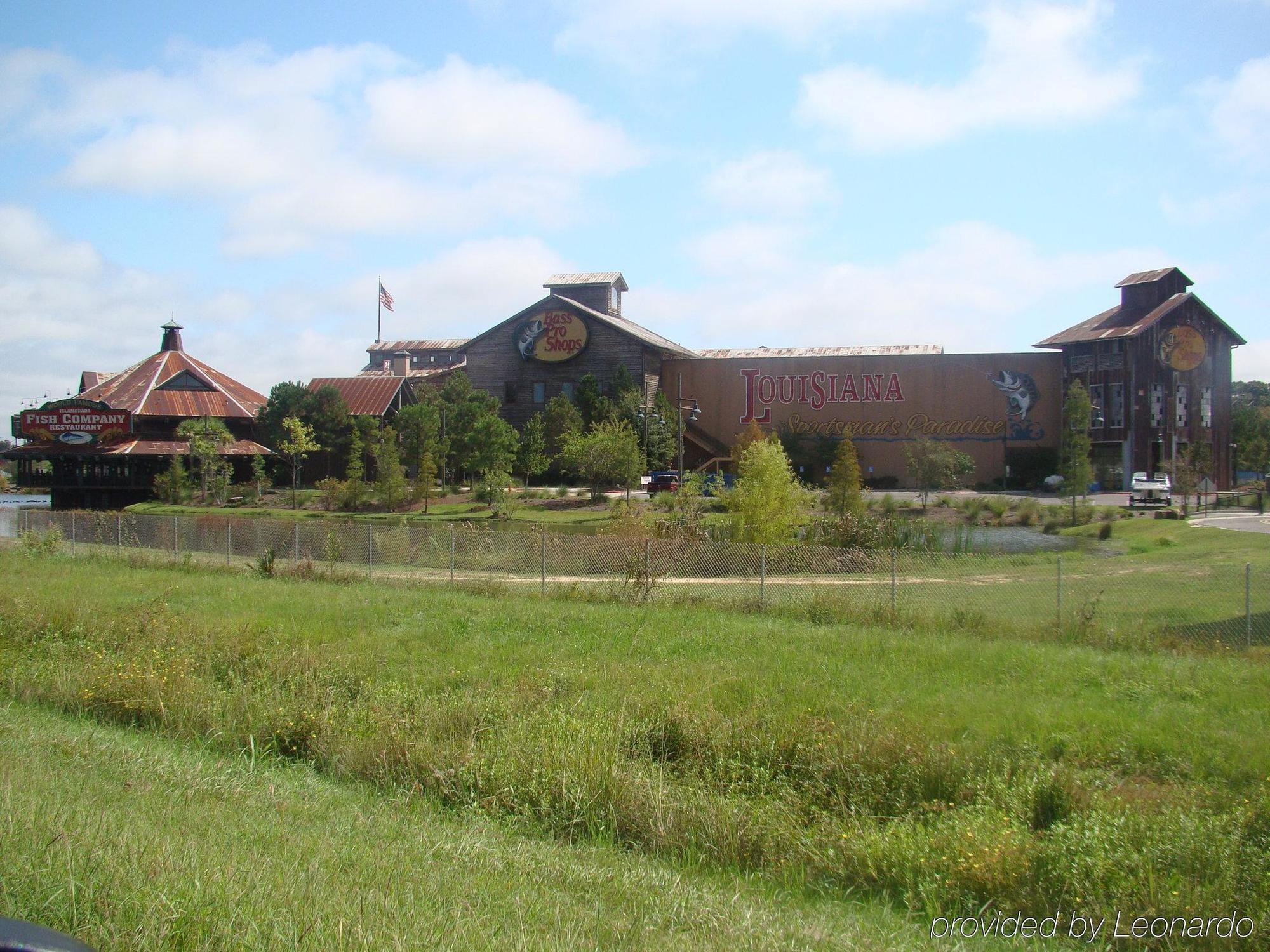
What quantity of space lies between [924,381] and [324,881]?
6340 cm

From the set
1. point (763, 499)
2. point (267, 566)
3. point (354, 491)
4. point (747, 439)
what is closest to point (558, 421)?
point (747, 439)

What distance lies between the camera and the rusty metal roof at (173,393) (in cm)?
6350

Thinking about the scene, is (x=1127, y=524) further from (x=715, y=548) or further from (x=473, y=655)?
(x=473, y=655)

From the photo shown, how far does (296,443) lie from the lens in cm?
5941

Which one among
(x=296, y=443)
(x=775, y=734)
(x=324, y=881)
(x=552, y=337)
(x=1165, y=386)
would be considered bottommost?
(x=775, y=734)

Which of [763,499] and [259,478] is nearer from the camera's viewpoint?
[763,499]

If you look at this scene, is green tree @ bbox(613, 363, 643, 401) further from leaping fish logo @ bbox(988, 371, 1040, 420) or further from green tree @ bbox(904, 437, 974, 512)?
leaping fish logo @ bbox(988, 371, 1040, 420)

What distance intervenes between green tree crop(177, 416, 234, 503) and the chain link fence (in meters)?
23.8

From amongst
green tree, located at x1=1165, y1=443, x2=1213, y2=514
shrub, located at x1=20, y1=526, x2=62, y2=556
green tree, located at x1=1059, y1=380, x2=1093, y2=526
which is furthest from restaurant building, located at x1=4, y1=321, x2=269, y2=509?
green tree, located at x1=1165, y1=443, x2=1213, y2=514

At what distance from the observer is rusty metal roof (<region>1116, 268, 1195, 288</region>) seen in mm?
61312

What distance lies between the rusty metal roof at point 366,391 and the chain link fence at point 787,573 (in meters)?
37.3

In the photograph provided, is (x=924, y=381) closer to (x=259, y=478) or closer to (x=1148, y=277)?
(x=1148, y=277)

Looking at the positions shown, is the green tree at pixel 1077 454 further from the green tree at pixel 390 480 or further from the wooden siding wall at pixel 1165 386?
the green tree at pixel 390 480

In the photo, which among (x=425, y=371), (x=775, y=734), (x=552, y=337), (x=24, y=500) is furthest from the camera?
(x=425, y=371)
